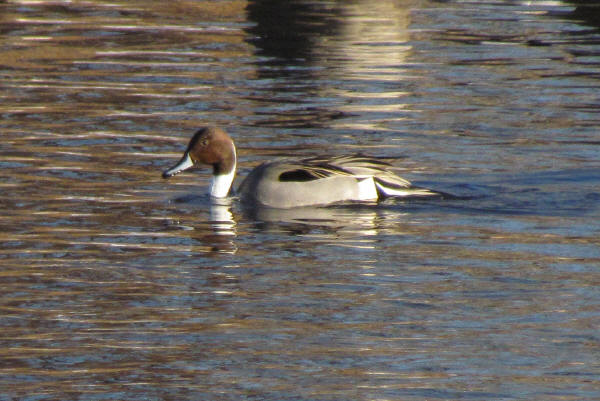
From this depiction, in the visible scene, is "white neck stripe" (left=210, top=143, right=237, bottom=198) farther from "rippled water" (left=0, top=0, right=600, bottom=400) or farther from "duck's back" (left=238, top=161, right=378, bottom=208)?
"duck's back" (left=238, top=161, right=378, bottom=208)

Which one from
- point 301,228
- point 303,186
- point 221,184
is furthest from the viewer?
point 221,184

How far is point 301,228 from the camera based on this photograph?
10727 millimetres

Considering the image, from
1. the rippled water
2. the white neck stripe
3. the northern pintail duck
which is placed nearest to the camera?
the rippled water

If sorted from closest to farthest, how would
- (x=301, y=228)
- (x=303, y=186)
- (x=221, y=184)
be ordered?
(x=301, y=228), (x=303, y=186), (x=221, y=184)

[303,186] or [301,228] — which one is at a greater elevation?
[303,186]

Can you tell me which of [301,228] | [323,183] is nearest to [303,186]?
[323,183]

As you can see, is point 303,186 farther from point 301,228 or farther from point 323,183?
point 301,228

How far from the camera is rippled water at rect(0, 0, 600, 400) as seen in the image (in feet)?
23.7

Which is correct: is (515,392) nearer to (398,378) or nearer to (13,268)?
(398,378)

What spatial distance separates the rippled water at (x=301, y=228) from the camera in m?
7.21

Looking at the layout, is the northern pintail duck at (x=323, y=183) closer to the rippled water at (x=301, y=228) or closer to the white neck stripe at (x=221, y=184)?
the rippled water at (x=301, y=228)

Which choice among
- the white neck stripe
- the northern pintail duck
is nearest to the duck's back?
the northern pintail duck

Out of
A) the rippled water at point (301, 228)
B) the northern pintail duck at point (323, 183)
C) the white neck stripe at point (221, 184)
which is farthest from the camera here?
the white neck stripe at point (221, 184)

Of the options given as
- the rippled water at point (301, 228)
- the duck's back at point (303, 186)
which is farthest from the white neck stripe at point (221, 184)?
the duck's back at point (303, 186)
